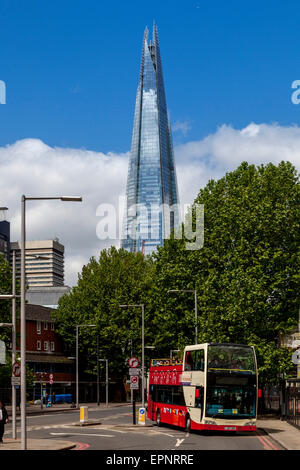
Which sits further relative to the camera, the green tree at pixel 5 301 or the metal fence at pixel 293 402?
the green tree at pixel 5 301

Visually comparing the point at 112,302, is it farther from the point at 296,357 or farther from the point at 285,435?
the point at 285,435

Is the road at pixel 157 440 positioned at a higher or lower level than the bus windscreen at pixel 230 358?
lower

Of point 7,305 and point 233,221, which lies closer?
point 233,221

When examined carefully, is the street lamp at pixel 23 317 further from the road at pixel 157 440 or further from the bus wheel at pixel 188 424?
the bus wheel at pixel 188 424

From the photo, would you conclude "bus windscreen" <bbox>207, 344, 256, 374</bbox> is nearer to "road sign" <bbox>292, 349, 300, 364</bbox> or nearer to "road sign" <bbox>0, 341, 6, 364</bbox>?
"road sign" <bbox>292, 349, 300, 364</bbox>

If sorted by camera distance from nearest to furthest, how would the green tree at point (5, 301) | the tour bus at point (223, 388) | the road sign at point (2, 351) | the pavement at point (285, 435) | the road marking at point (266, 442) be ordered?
the road marking at point (266, 442) < the pavement at point (285, 435) < the tour bus at point (223, 388) < the road sign at point (2, 351) < the green tree at point (5, 301)

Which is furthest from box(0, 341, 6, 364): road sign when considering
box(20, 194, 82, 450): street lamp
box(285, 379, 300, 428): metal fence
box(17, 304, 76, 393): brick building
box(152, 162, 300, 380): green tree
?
box(20, 194, 82, 450): street lamp

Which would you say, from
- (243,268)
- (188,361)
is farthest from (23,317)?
(243,268)

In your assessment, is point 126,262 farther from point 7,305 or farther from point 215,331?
point 215,331

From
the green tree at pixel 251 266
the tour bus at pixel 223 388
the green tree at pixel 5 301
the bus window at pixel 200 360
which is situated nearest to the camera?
the tour bus at pixel 223 388

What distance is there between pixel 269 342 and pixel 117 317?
39938mm

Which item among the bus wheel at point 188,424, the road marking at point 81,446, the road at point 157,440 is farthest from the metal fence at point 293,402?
the road marking at point 81,446

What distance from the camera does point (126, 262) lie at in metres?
94.3
